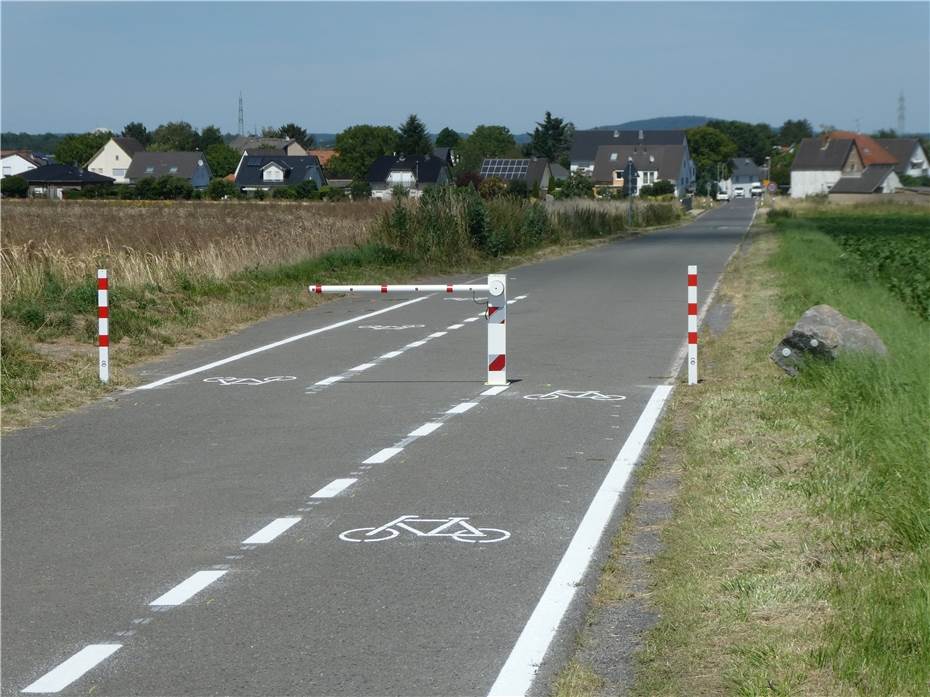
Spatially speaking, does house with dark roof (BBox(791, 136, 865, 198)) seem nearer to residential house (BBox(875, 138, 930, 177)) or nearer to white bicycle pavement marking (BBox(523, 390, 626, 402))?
residential house (BBox(875, 138, 930, 177))

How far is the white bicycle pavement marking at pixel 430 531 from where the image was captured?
742cm

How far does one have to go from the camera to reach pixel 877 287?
2477cm

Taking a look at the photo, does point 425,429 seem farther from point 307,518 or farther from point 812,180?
point 812,180

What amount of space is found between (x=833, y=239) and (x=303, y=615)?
4043 cm

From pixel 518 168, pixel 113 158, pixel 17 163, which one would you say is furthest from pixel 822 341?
pixel 17 163

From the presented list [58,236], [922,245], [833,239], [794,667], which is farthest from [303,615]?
[833,239]

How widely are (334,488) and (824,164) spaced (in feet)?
590

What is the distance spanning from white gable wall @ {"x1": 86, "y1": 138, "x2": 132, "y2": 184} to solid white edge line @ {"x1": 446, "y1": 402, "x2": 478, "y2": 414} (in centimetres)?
17138

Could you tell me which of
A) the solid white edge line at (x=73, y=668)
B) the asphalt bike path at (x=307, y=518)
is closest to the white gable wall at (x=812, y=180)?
the asphalt bike path at (x=307, y=518)

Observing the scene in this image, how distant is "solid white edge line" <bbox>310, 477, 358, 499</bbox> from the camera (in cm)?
856

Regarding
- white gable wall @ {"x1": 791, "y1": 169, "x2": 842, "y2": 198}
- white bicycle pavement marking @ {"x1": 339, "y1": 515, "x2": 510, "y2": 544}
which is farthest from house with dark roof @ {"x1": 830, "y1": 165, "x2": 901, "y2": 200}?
white bicycle pavement marking @ {"x1": 339, "y1": 515, "x2": 510, "y2": 544}

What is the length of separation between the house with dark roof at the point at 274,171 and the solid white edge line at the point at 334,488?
14206 cm

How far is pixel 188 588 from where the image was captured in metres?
6.45

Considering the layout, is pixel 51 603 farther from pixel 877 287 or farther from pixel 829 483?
pixel 877 287
